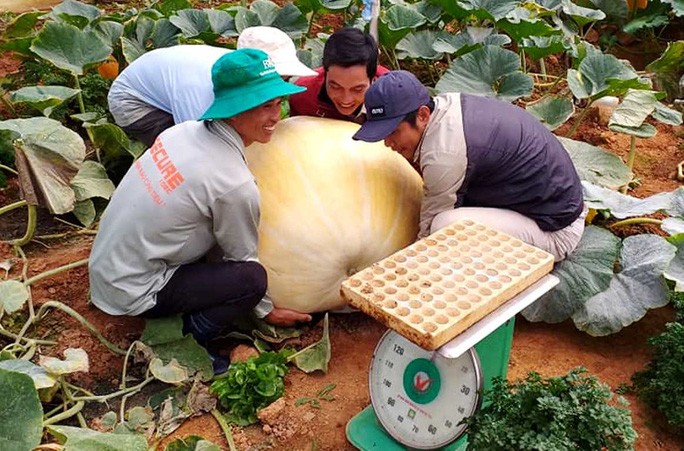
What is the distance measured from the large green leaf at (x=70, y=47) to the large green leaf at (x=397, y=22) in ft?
5.78

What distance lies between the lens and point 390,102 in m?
2.76

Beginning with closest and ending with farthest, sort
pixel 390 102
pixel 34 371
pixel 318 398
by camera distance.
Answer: pixel 34 371 < pixel 390 102 < pixel 318 398

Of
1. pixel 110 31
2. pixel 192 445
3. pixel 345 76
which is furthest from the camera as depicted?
pixel 110 31

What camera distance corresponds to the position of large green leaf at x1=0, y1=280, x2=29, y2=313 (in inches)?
117

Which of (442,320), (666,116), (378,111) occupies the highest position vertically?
(378,111)

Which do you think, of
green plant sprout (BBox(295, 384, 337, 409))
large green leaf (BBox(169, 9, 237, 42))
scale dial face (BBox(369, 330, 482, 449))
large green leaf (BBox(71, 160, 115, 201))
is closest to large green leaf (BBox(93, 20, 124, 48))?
large green leaf (BBox(169, 9, 237, 42))

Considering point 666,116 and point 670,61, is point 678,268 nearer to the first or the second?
point 666,116

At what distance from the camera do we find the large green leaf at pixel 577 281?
312cm

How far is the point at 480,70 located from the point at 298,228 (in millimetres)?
1935

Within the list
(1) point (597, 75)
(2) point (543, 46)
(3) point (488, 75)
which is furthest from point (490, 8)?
(1) point (597, 75)

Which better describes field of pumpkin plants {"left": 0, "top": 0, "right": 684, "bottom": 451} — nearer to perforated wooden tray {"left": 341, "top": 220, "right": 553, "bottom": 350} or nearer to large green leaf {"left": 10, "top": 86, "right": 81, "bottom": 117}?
large green leaf {"left": 10, "top": 86, "right": 81, "bottom": 117}

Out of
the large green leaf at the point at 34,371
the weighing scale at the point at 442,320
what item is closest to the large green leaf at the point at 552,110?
the weighing scale at the point at 442,320

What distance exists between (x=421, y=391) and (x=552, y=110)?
2.51 m

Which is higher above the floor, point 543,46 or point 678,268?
point 543,46
